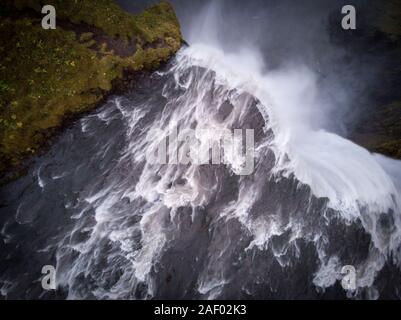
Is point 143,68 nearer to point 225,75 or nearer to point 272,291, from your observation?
point 225,75
